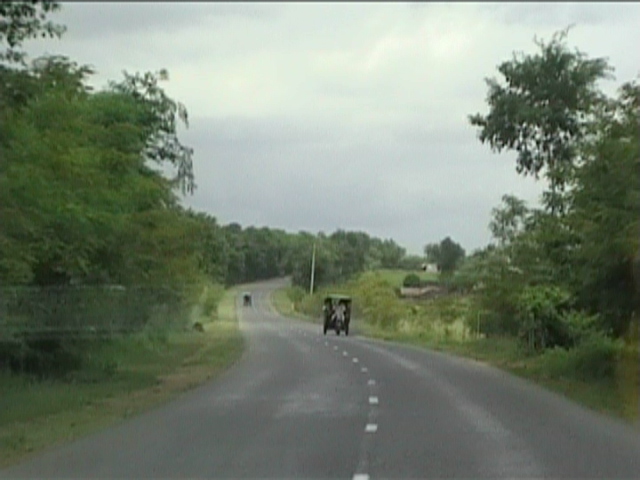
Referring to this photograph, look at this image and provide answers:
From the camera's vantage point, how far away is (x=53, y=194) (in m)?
25.0

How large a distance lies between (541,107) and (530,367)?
7.63m

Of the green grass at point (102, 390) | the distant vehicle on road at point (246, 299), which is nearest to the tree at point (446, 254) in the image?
the distant vehicle on road at point (246, 299)

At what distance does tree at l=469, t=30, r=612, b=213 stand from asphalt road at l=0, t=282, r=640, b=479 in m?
10.3

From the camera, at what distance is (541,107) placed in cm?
3803

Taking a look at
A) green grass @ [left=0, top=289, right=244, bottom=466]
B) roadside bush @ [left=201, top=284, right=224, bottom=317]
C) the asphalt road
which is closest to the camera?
the asphalt road

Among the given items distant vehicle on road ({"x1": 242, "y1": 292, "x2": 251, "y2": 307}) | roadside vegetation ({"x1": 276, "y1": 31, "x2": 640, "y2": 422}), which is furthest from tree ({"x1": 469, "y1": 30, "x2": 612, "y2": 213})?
distant vehicle on road ({"x1": 242, "y1": 292, "x2": 251, "y2": 307})

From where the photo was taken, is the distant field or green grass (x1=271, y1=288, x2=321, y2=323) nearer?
the distant field

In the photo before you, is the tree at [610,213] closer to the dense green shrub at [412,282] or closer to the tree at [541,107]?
the tree at [541,107]

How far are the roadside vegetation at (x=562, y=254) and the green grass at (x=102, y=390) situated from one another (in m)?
→ 8.40

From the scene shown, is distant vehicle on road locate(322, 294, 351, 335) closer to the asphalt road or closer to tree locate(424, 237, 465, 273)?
tree locate(424, 237, 465, 273)

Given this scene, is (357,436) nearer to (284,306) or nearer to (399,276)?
(399,276)

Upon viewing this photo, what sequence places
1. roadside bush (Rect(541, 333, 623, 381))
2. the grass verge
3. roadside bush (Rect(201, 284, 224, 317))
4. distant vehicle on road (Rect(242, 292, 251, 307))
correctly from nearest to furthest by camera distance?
A: the grass verge, roadside bush (Rect(541, 333, 623, 381)), roadside bush (Rect(201, 284, 224, 317)), distant vehicle on road (Rect(242, 292, 251, 307))

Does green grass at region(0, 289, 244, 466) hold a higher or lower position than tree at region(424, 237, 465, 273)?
lower

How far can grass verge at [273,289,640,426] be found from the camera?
22989 mm
